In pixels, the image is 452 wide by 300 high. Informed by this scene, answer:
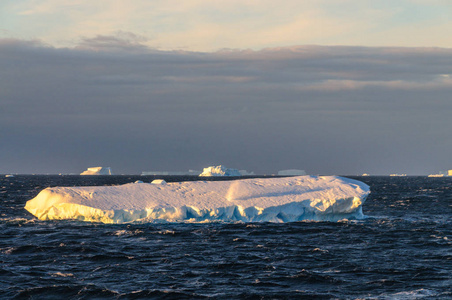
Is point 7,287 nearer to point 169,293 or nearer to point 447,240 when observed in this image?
point 169,293

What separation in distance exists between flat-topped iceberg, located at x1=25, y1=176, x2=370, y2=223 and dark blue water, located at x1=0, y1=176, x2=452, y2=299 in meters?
0.75

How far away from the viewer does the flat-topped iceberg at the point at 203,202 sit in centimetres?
2803

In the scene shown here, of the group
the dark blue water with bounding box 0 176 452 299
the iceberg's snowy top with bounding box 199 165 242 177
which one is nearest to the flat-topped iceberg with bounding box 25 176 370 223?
the dark blue water with bounding box 0 176 452 299

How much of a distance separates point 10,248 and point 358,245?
14.6 meters

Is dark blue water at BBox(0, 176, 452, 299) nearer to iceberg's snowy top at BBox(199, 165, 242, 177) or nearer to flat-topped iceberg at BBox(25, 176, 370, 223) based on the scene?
flat-topped iceberg at BBox(25, 176, 370, 223)

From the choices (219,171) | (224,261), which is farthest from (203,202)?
(219,171)

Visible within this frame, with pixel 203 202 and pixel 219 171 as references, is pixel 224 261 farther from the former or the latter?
pixel 219 171

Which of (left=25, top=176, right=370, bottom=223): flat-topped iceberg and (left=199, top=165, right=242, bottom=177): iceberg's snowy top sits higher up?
(left=25, top=176, right=370, bottom=223): flat-topped iceberg

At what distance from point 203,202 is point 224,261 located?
10.5m

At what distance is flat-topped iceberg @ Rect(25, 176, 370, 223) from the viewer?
92.0 ft

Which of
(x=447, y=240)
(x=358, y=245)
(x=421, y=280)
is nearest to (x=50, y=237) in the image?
(x=358, y=245)

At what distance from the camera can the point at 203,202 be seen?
2909 centimetres

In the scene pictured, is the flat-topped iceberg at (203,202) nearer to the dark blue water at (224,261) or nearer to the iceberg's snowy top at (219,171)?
the dark blue water at (224,261)

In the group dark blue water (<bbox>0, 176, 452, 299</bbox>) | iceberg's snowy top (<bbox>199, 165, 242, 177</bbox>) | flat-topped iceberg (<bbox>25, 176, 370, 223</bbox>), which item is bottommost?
iceberg's snowy top (<bbox>199, 165, 242, 177</bbox>)
